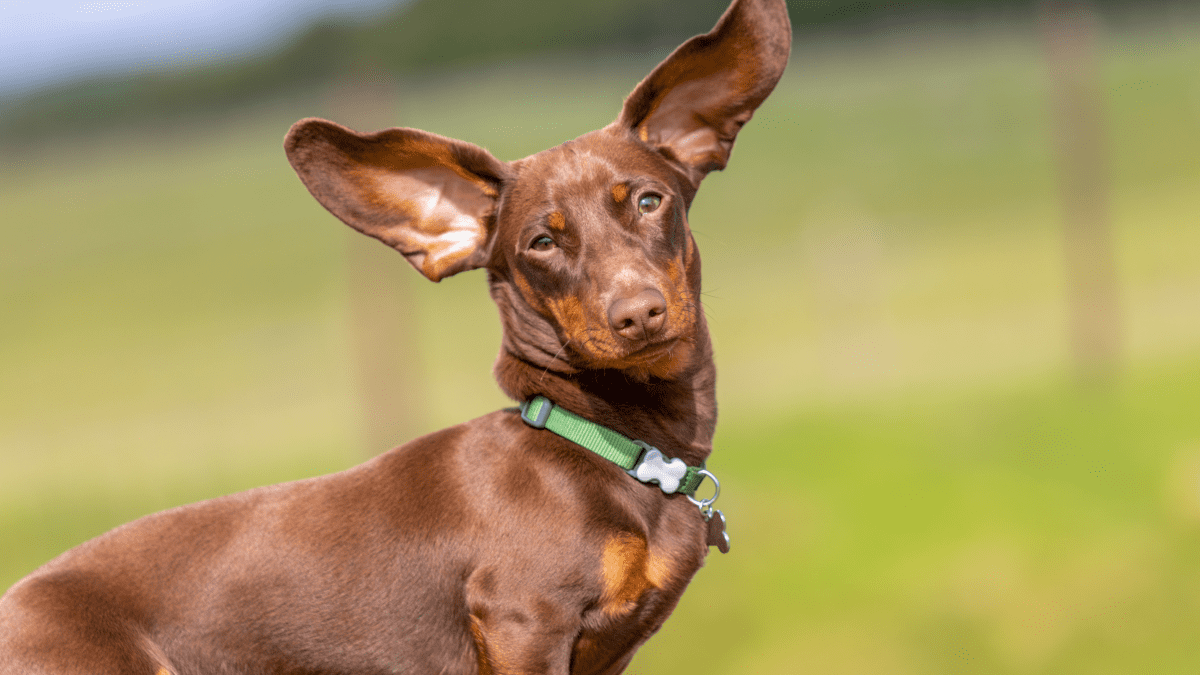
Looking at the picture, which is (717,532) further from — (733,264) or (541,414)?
(733,264)

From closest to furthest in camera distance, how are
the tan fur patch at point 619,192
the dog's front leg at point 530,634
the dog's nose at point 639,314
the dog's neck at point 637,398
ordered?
the dog's nose at point 639,314 < the dog's front leg at point 530,634 < the tan fur patch at point 619,192 < the dog's neck at point 637,398

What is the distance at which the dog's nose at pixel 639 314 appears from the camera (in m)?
2.78

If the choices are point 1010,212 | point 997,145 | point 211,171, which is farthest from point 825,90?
point 211,171

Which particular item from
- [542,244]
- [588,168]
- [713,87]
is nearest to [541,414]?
[542,244]

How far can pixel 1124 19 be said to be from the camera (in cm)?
2842

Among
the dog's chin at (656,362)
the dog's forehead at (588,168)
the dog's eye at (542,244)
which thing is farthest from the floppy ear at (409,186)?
the dog's chin at (656,362)

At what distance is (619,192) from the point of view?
3.11 metres

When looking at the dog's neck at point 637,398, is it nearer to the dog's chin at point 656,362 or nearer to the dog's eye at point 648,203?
the dog's chin at point 656,362

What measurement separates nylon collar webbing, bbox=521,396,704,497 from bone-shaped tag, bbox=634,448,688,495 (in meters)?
0.01

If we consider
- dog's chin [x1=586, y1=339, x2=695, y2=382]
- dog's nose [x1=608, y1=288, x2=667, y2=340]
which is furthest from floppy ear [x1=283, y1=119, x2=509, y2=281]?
dog's nose [x1=608, y1=288, x2=667, y2=340]

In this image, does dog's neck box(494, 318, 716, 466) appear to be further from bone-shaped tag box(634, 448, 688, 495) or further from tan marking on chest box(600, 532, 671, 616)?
tan marking on chest box(600, 532, 671, 616)

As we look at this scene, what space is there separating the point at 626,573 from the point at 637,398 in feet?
1.95

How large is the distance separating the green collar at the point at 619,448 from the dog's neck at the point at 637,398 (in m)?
0.06

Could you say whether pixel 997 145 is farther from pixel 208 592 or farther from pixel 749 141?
pixel 208 592
